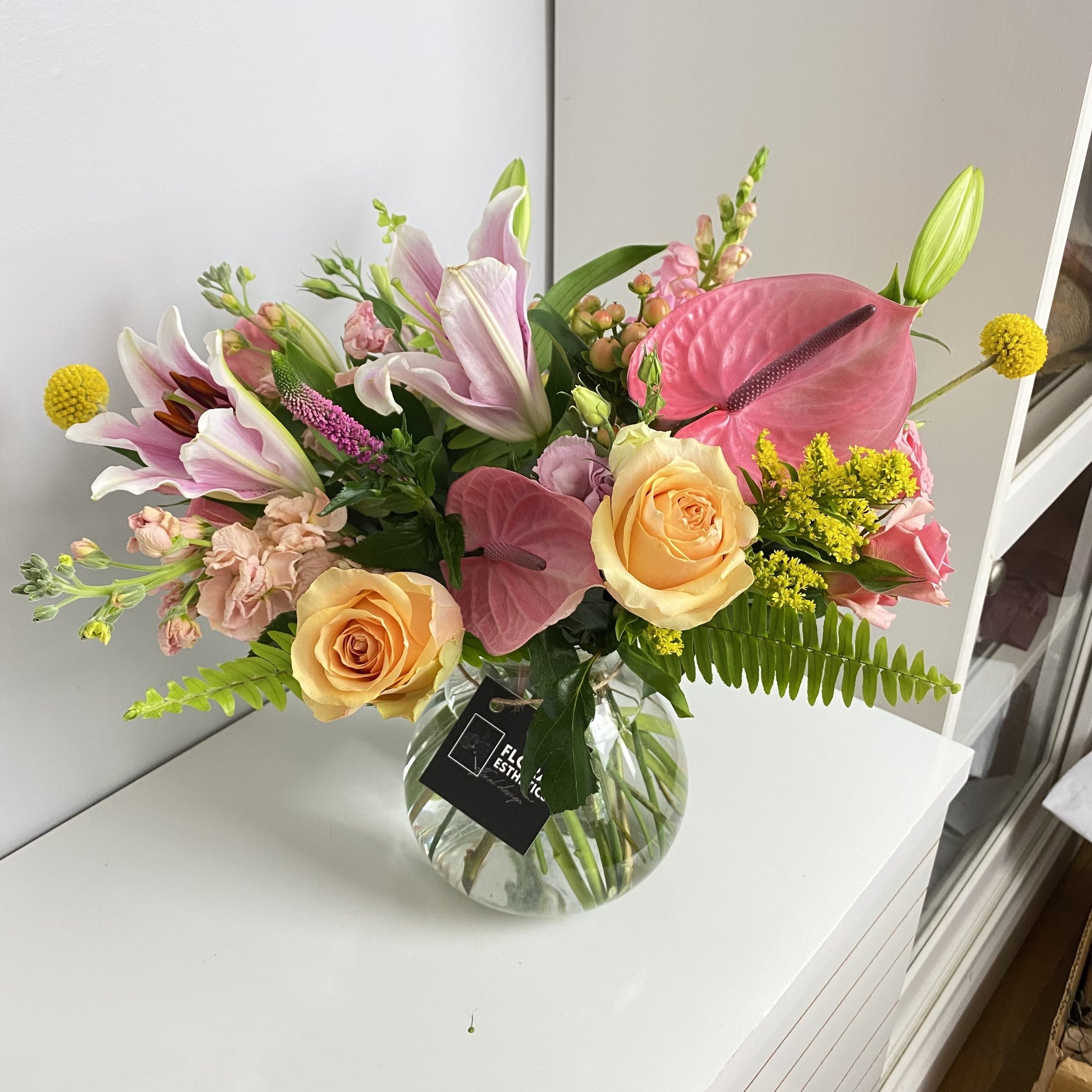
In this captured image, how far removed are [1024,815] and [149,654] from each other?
47.3 inches

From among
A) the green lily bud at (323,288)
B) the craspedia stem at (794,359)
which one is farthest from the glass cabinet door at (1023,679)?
the green lily bud at (323,288)

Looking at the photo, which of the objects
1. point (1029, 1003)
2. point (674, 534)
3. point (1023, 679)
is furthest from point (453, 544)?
point (1029, 1003)

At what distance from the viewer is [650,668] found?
52 centimetres

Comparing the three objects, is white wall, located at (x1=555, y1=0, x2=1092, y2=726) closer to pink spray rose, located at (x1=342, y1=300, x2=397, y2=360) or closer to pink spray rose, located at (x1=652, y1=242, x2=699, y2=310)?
pink spray rose, located at (x1=652, y1=242, x2=699, y2=310)

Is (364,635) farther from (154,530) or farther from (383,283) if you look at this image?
(383,283)

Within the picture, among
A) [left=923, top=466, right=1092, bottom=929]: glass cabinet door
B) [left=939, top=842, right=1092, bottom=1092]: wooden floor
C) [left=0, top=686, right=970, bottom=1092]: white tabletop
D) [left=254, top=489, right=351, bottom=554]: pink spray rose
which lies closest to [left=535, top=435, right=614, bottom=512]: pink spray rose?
[left=254, top=489, right=351, bottom=554]: pink spray rose

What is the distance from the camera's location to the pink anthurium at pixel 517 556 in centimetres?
47

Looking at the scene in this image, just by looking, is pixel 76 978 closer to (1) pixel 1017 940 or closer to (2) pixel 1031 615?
(2) pixel 1031 615

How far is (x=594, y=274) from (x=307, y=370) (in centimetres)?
18

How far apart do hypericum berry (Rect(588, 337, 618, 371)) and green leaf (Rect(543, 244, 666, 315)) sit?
0.09 m

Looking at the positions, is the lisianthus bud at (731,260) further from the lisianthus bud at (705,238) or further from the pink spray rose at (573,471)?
the pink spray rose at (573,471)

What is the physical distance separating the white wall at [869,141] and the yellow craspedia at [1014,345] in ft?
0.67

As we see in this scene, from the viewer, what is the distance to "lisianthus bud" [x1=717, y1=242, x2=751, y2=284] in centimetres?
56

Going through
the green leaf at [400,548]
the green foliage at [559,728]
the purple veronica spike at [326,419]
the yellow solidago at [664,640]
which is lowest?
the green foliage at [559,728]
